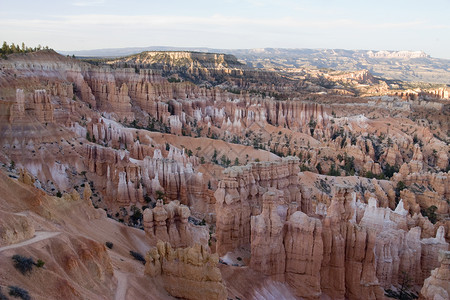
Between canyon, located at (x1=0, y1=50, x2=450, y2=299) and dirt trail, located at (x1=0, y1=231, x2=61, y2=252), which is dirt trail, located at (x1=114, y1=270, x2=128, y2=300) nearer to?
canyon, located at (x1=0, y1=50, x2=450, y2=299)

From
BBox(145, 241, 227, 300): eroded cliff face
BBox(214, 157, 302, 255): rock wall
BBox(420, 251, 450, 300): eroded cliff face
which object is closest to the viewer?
BBox(145, 241, 227, 300): eroded cliff face

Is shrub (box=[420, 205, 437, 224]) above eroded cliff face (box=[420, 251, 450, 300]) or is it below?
below

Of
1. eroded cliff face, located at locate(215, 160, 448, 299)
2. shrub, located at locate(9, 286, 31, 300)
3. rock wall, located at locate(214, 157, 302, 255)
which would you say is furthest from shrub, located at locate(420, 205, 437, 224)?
shrub, located at locate(9, 286, 31, 300)

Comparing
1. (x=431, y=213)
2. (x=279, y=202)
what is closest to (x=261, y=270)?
(x=279, y=202)

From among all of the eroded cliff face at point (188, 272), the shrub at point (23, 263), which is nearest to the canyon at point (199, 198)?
the eroded cliff face at point (188, 272)

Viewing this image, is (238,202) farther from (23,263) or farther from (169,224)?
(23,263)

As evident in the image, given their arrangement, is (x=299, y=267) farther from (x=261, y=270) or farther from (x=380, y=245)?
(x=380, y=245)

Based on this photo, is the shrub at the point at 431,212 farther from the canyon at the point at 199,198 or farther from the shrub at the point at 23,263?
the shrub at the point at 23,263
